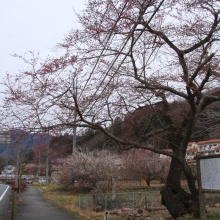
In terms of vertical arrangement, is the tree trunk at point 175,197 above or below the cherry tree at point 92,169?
below

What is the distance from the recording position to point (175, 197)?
10977mm

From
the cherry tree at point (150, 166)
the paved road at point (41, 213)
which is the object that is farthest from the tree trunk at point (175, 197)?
the cherry tree at point (150, 166)

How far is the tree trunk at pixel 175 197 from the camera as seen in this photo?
10.8 metres

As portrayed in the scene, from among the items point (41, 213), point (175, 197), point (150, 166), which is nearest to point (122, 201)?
point (41, 213)

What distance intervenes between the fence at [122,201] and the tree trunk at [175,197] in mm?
4435

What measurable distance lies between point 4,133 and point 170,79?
4476 mm

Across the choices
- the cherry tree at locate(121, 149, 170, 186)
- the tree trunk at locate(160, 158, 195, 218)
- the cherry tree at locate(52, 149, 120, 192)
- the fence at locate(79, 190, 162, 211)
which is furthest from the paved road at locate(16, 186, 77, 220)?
the cherry tree at locate(121, 149, 170, 186)

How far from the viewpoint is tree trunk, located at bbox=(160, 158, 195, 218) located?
10789mm

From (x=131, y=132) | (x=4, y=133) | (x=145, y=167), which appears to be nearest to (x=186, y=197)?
(x=131, y=132)

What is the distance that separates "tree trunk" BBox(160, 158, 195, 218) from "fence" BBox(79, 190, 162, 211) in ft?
14.6

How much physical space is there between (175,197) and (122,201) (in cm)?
678

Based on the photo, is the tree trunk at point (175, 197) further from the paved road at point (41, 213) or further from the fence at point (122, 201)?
the paved road at point (41, 213)

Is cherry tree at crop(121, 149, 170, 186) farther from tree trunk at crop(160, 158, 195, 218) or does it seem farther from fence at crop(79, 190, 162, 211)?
tree trunk at crop(160, 158, 195, 218)

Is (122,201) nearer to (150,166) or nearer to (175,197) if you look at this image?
(175,197)
